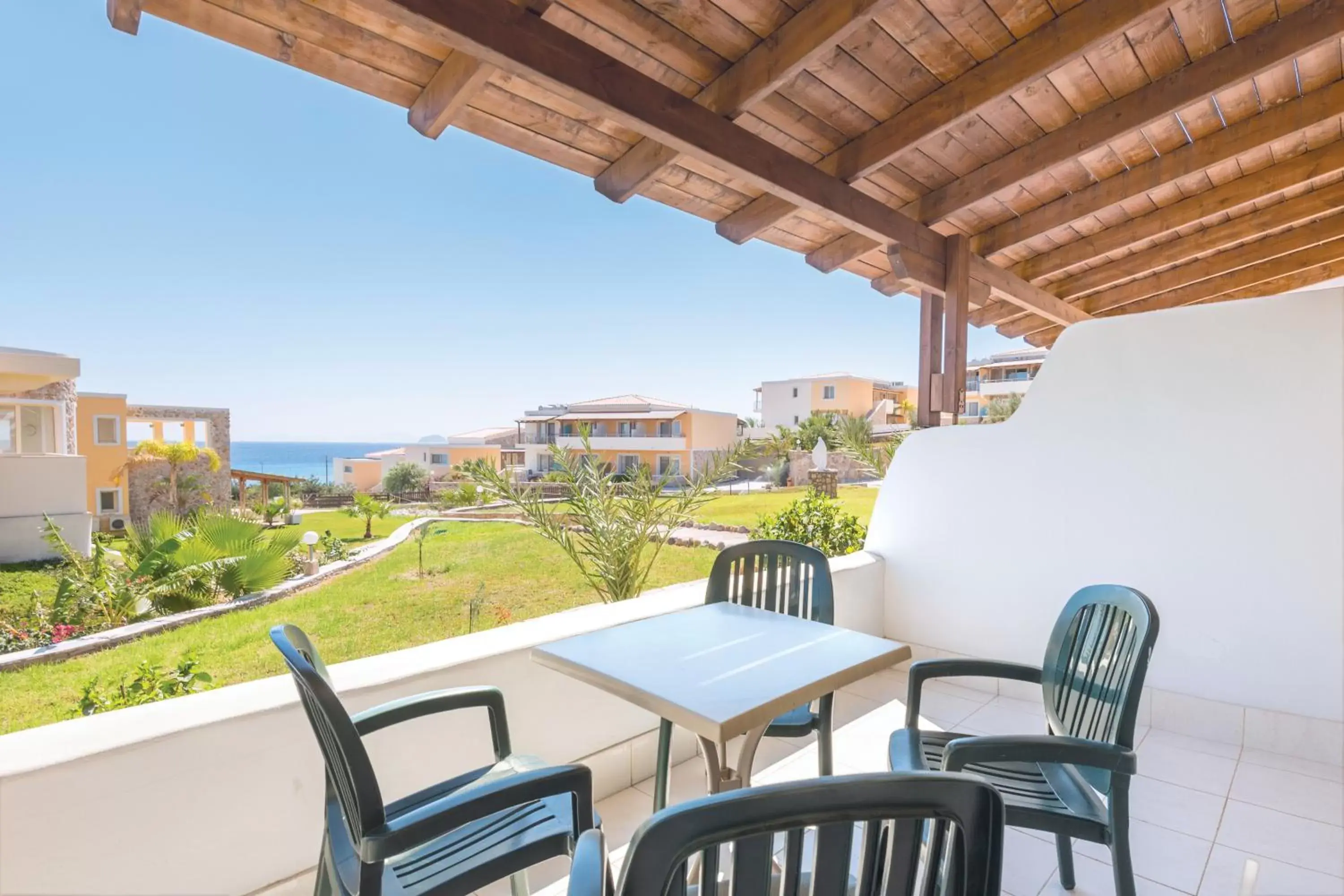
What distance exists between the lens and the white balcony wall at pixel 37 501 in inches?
323

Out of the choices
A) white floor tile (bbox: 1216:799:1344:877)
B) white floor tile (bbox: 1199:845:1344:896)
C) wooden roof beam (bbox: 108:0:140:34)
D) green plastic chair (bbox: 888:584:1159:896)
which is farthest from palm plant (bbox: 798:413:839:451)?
wooden roof beam (bbox: 108:0:140:34)

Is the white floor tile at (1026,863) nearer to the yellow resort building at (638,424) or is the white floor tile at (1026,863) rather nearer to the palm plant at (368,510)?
the yellow resort building at (638,424)

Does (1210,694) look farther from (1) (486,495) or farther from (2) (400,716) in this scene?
(1) (486,495)

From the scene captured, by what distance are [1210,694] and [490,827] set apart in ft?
10.3

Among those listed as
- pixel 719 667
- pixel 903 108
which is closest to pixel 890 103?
pixel 903 108

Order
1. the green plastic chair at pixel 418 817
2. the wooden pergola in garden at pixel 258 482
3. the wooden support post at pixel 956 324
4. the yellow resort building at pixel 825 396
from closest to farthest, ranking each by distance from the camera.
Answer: the green plastic chair at pixel 418 817 < the wooden support post at pixel 956 324 < the wooden pergola in garden at pixel 258 482 < the yellow resort building at pixel 825 396

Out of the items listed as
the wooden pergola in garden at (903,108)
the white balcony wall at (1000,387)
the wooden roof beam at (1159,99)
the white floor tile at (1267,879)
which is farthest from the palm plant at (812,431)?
the white floor tile at (1267,879)

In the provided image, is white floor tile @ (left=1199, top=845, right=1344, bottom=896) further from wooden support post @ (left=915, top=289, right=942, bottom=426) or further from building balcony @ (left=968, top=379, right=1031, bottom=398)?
building balcony @ (left=968, top=379, right=1031, bottom=398)

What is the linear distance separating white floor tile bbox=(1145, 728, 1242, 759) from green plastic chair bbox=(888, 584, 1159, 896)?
1301 millimetres

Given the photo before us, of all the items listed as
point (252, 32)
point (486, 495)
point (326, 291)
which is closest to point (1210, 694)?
point (486, 495)

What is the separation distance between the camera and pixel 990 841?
75cm

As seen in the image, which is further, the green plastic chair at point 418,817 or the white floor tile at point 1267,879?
the white floor tile at point 1267,879

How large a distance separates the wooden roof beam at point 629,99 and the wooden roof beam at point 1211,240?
243 cm

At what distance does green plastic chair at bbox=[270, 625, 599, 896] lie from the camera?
1120 mm
